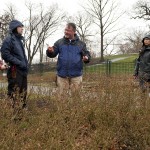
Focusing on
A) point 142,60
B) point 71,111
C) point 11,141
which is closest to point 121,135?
point 71,111

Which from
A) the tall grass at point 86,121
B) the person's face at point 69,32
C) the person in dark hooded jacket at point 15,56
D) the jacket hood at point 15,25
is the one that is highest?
the jacket hood at point 15,25

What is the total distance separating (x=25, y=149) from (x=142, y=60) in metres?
5.57

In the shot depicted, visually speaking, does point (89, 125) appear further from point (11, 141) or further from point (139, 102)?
point (11, 141)

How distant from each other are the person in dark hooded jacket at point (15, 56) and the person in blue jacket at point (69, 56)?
18.1 inches

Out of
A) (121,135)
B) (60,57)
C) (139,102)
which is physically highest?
(60,57)

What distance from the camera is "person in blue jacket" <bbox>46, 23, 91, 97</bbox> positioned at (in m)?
6.61

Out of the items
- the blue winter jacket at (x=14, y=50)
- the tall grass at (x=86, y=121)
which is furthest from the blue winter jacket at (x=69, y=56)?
the tall grass at (x=86, y=121)

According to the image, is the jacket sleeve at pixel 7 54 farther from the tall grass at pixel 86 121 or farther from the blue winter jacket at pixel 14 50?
the tall grass at pixel 86 121

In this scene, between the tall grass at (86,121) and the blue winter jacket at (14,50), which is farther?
the blue winter jacket at (14,50)

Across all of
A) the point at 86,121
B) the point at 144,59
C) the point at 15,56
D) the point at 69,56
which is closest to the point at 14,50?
the point at 15,56

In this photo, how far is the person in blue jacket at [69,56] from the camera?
21.7ft

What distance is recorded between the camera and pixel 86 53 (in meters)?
6.75

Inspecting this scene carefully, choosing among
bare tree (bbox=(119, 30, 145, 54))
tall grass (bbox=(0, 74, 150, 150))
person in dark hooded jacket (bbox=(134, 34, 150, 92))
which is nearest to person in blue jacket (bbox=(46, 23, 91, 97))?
tall grass (bbox=(0, 74, 150, 150))

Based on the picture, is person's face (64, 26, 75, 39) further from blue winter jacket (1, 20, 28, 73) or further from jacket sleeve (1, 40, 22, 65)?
jacket sleeve (1, 40, 22, 65)
